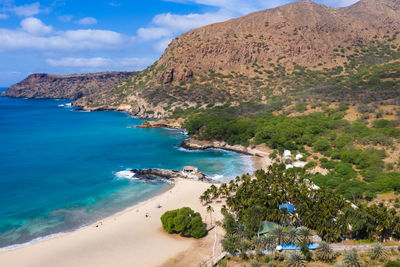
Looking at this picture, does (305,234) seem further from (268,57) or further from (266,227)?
(268,57)

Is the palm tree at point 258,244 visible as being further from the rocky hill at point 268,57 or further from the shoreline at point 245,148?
the rocky hill at point 268,57

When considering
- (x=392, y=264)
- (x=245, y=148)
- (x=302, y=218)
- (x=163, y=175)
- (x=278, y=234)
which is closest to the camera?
(x=392, y=264)

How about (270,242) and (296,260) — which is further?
(270,242)

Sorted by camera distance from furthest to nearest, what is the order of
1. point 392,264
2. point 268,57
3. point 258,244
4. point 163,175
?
point 268,57, point 163,175, point 258,244, point 392,264

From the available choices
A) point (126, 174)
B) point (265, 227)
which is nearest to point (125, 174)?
point (126, 174)

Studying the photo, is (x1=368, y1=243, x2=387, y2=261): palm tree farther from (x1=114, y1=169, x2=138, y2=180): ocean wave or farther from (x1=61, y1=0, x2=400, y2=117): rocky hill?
(x1=61, y1=0, x2=400, y2=117): rocky hill

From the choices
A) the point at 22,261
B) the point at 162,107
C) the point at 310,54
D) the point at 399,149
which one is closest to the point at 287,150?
the point at 399,149

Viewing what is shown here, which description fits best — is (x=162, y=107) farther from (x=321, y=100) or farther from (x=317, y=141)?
(x=317, y=141)

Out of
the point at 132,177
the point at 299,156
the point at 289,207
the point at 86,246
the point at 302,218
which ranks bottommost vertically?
the point at 86,246
